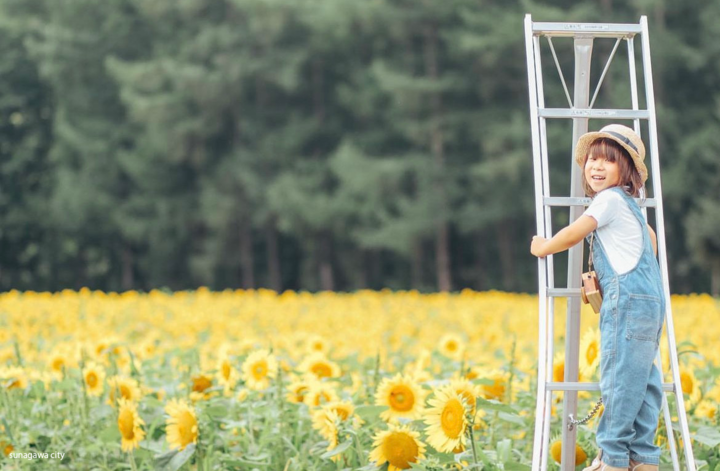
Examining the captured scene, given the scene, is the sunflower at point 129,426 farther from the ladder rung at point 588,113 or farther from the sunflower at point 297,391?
the ladder rung at point 588,113

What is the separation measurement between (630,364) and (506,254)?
19.4 m

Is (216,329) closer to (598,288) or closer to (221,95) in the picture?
(598,288)

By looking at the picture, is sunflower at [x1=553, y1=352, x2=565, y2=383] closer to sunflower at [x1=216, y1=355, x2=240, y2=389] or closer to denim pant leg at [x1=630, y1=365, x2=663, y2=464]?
denim pant leg at [x1=630, y1=365, x2=663, y2=464]

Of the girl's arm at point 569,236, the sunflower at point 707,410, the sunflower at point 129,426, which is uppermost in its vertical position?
the girl's arm at point 569,236

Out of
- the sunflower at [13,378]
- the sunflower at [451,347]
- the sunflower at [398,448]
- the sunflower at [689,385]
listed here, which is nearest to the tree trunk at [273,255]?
the sunflower at [451,347]

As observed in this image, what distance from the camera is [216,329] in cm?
737

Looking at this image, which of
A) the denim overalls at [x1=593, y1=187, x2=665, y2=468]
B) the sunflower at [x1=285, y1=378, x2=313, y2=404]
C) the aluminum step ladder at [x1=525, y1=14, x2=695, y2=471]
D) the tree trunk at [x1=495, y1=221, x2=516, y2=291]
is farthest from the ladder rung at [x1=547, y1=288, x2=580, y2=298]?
the tree trunk at [x1=495, y1=221, x2=516, y2=291]

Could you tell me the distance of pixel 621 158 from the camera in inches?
97.3

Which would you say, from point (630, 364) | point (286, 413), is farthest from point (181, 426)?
point (630, 364)

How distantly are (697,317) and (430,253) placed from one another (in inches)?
578

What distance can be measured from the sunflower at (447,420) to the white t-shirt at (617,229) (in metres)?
0.52

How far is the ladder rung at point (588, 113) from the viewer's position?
8.13 feet

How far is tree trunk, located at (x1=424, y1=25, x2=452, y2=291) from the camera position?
1977cm

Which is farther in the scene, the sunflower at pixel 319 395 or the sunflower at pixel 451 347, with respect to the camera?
the sunflower at pixel 451 347
